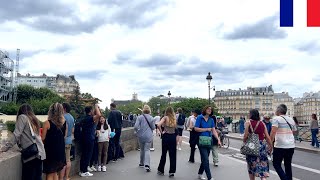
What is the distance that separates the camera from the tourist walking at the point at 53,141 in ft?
23.4

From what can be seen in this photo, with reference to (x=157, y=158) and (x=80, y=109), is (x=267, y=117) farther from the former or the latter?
(x=80, y=109)

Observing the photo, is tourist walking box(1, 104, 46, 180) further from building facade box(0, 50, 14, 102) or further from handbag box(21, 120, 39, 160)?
building facade box(0, 50, 14, 102)

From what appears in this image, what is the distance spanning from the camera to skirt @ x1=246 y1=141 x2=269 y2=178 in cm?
857

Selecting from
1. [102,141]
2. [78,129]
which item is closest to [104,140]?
[102,141]

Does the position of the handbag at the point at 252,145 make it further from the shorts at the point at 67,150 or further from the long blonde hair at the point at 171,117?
the shorts at the point at 67,150

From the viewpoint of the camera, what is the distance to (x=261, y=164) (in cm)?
865

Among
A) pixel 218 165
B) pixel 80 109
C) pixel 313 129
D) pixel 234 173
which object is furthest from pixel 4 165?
pixel 80 109

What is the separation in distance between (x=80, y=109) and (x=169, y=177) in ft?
81.7

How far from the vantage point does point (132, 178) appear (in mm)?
10250

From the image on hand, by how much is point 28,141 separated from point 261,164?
15.2ft

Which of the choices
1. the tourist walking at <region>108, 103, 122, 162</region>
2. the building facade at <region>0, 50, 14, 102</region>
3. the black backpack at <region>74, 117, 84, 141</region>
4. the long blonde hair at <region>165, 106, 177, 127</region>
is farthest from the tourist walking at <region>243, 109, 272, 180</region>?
the building facade at <region>0, 50, 14, 102</region>

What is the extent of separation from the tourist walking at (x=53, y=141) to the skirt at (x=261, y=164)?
12.5 ft

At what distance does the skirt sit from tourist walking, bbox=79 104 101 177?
12.4 ft

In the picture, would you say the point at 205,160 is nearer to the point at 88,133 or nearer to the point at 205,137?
the point at 205,137
